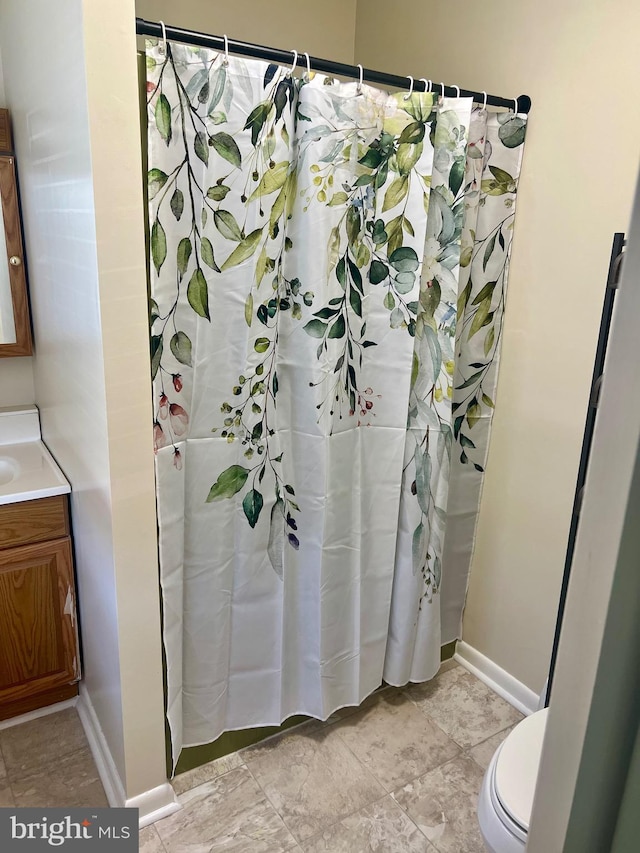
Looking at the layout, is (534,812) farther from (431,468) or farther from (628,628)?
(431,468)

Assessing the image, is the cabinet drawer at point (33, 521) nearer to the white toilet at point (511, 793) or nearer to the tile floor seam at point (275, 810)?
the tile floor seam at point (275, 810)

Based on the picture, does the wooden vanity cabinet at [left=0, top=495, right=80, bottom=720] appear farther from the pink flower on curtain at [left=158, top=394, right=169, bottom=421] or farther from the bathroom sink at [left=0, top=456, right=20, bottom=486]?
the pink flower on curtain at [left=158, top=394, right=169, bottom=421]

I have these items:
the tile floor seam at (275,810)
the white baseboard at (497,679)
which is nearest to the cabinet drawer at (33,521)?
the tile floor seam at (275,810)

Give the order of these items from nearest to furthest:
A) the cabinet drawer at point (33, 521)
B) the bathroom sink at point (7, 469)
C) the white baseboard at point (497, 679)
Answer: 1. the cabinet drawer at point (33, 521)
2. the bathroom sink at point (7, 469)
3. the white baseboard at point (497, 679)

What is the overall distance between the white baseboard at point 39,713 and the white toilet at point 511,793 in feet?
4.58

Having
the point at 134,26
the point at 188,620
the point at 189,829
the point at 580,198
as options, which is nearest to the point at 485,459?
the point at 580,198

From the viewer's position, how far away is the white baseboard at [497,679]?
207cm

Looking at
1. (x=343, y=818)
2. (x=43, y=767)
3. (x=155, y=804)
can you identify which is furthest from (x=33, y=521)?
(x=343, y=818)

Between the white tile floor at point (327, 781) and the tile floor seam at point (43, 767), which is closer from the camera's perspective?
the white tile floor at point (327, 781)

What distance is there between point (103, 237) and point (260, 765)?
1.52 m

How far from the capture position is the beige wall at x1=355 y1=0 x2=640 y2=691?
5.23 feet

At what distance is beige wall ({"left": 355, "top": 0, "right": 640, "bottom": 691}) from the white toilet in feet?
1.99

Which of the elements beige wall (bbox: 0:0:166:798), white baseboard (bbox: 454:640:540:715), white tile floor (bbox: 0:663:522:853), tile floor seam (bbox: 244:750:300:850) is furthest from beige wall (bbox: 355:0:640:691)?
beige wall (bbox: 0:0:166:798)

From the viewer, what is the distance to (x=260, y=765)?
1843 mm
